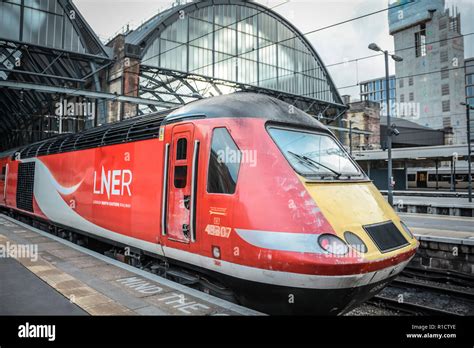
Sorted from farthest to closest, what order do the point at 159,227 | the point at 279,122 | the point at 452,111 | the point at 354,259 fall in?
the point at 452,111 → the point at 159,227 → the point at 279,122 → the point at 354,259

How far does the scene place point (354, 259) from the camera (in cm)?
393

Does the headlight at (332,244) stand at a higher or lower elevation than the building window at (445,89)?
lower

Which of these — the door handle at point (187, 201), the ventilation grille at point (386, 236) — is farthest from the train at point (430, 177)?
the door handle at point (187, 201)

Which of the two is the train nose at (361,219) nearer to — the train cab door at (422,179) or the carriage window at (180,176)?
the carriage window at (180,176)

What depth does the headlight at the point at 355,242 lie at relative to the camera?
13.3ft

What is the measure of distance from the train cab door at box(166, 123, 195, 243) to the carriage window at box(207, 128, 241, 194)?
46cm

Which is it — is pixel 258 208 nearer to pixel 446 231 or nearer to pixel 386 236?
pixel 386 236

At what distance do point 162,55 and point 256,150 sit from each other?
933 inches

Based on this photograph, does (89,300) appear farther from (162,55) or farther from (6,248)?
(162,55)

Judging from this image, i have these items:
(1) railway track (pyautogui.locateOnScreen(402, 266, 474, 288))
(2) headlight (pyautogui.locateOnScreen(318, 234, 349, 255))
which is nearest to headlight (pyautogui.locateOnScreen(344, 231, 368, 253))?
(2) headlight (pyautogui.locateOnScreen(318, 234, 349, 255))

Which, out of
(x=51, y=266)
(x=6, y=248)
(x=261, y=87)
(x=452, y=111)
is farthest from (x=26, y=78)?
(x=452, y=111)

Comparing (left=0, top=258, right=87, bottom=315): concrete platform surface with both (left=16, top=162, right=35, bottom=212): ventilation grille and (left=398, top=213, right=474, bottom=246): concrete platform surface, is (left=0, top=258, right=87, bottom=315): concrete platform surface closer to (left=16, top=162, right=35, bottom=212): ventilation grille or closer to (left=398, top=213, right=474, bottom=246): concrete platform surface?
(left=16, top=162, right=35, bottom=212): ventilation grille

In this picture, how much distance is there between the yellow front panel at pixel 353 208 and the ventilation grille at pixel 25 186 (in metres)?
11.7

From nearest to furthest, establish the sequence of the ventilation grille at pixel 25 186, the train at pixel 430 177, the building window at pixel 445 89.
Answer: the ventilation grille at pixel 25 186 < the train at pixel 430 177 < the building window at pixel 445 89
